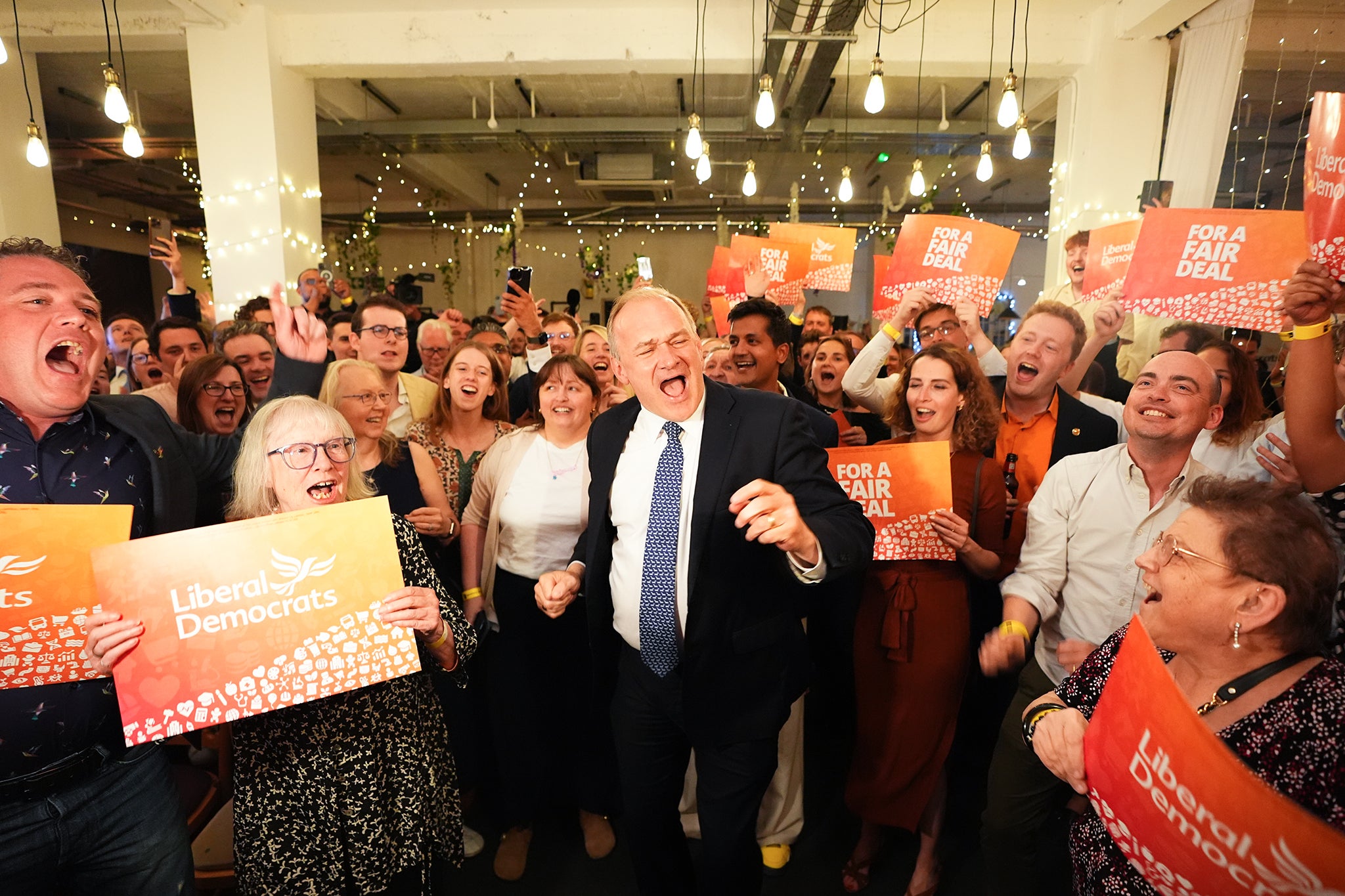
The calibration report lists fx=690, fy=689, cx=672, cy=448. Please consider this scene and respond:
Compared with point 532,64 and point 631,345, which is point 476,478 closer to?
point 631,345

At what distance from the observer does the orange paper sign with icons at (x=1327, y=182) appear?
5.33ft

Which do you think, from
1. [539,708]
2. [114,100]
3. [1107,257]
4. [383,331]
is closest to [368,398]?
[383,331]

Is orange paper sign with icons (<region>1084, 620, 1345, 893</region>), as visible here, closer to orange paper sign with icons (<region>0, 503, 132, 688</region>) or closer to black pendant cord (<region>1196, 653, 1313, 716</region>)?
black pendant cord (<region>1196, 653, 1313, 716</region>)

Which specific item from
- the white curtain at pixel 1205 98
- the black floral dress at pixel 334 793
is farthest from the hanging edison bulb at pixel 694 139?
the black floral dress at pixel 334 793

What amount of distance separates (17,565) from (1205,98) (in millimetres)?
6934

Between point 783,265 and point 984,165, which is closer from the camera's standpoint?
point 783,265

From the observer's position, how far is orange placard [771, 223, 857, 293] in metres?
4.56

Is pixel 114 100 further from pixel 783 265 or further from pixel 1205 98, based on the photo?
pixel 1205 98

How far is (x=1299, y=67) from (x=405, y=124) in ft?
28.5

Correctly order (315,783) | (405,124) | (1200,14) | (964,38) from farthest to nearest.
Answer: (405,124) → (964,38) → (1200,14) → (315,783)

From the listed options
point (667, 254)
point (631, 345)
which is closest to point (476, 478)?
point (631, 345)

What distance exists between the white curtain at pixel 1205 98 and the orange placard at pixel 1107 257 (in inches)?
87.3

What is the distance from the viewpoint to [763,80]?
4.61 meters

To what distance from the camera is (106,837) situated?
1468mm
